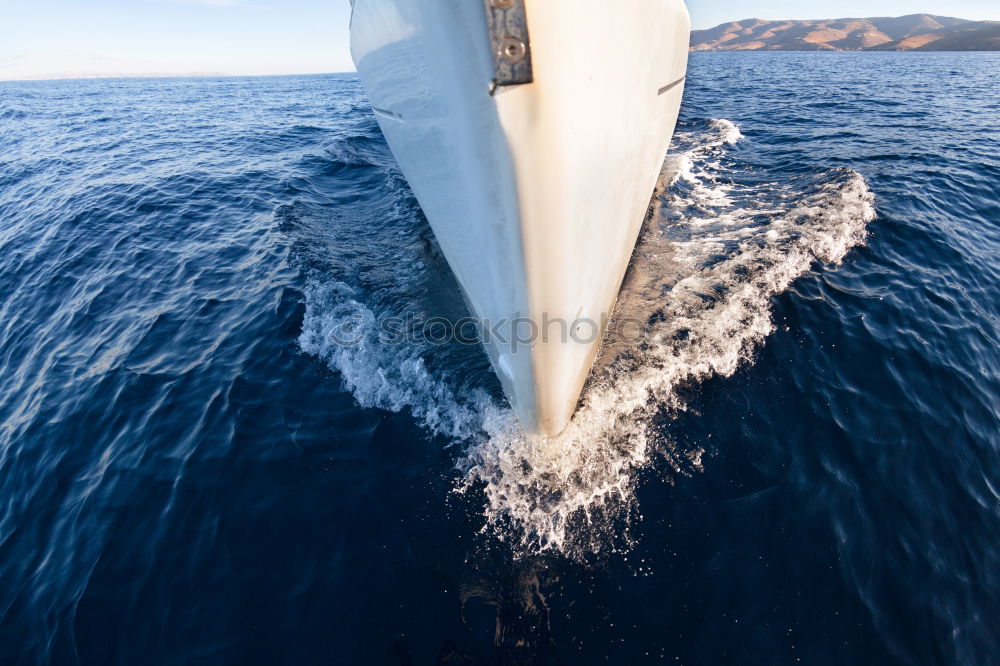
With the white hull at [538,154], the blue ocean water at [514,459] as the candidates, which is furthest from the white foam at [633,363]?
the white hull at [538,154]

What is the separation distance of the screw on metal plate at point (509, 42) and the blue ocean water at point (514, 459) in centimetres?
326

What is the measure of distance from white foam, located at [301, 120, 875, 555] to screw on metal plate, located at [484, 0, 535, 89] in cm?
324

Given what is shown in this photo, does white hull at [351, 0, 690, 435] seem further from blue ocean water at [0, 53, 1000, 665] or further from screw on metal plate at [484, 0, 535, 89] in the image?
blue ocean water at [0, 53, 1000, 665]

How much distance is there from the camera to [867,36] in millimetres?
111062

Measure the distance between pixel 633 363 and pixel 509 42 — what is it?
386 centimetres

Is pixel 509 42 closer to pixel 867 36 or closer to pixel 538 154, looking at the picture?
pixel 538 154

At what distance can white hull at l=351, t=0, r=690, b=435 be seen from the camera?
2646 mm

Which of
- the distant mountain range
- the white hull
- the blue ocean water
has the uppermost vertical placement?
the distant mountain range

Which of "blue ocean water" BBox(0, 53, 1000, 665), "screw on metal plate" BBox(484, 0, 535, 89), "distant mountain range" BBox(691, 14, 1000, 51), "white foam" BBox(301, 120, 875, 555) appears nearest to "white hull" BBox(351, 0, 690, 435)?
"screw on metal plate" BBox(484, 0, 535, 89)

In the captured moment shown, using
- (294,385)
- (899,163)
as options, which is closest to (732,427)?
(294,385)

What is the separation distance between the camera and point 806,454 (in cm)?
412

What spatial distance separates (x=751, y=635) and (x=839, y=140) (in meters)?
15.1

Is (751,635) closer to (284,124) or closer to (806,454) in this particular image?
(806,454)

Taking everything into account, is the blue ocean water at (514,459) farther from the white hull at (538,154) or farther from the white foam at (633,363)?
the white hull at (538,154)
